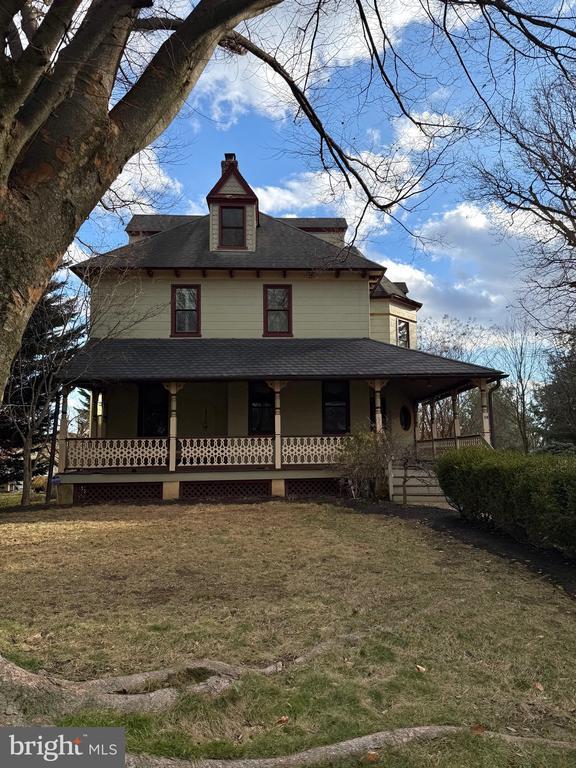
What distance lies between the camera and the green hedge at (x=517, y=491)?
720cm

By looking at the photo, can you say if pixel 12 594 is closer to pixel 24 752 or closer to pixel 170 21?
pixel 24 752

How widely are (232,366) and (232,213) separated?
19.9 feet

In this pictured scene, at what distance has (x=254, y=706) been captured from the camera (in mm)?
3193

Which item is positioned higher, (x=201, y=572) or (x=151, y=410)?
(x=151, y=410)

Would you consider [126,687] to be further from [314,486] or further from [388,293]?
[388,293]

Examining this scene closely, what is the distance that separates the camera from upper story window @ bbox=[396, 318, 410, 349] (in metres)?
23.4

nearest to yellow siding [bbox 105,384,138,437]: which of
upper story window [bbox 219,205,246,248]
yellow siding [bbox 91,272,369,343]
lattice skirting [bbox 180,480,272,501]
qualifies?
yellow siding [bbox 91,272,369,343]

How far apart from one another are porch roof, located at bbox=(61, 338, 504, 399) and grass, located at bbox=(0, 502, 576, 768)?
6244 millimetres

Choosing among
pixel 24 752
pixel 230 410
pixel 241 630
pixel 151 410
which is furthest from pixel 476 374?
pixel 24 752

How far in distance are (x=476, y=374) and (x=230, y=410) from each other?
7.53 metres

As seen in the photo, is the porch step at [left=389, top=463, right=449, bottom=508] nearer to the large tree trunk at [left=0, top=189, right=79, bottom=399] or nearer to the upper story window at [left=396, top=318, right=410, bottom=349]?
the upper story window at [left=396, top=318, right=410, bottom=349]

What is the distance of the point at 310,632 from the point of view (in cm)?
468

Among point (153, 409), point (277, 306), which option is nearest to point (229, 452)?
point (153, 409)

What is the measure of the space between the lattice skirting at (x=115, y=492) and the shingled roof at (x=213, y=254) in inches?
247
